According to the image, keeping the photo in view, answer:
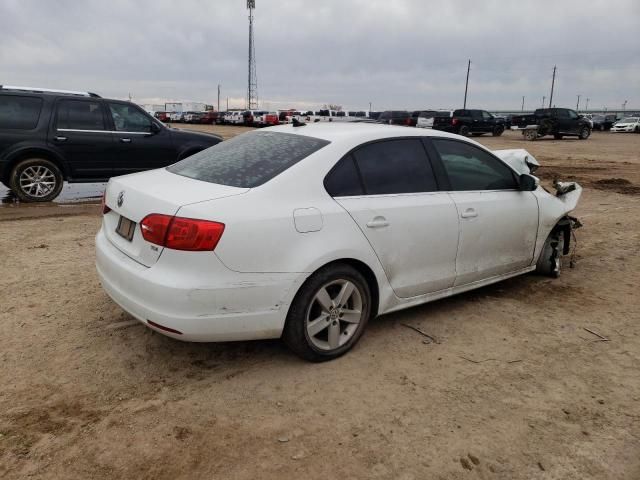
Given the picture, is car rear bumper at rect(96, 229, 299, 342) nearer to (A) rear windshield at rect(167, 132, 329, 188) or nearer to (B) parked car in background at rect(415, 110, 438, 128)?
(A) rear windshield at rect(167, 132, 329, 188)

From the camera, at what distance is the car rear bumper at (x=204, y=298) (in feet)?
9.95

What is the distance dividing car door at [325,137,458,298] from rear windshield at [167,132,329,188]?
304 millimetres

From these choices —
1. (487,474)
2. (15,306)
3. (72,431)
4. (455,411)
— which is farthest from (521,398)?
(15,306)

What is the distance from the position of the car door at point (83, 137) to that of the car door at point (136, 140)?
0.16 meters

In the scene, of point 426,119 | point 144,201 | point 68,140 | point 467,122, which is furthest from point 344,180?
point 426,119

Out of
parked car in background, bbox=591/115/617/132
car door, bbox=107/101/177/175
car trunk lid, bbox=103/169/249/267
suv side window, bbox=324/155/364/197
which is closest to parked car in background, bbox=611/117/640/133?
parked car in background, bbox=591/115/617/132

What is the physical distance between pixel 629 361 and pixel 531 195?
5.64 feet

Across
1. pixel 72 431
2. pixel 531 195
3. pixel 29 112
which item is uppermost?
pixel 29 112

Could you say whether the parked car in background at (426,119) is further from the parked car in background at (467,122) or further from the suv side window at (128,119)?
the suv side window at (128,119)

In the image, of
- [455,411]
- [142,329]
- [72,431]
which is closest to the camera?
[72,431]

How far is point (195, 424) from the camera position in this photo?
2902mm

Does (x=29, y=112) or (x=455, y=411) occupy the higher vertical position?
(x=29, y=112)

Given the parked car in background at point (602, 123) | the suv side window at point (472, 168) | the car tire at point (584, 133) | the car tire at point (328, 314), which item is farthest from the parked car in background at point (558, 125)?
the car tire at point (328, 314)

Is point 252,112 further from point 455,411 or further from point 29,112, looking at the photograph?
point 455,411
